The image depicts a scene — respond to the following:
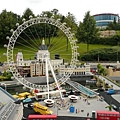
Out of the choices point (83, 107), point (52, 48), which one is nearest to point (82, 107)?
point (83, 107)

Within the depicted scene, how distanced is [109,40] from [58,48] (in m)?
19.0

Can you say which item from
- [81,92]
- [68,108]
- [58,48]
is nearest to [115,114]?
[68,108]

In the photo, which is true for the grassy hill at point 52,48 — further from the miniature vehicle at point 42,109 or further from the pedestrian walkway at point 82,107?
the miniature vehicle at point 42,109

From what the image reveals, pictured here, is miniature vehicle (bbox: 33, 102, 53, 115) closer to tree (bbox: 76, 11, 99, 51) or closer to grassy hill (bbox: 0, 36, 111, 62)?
grassy hill (bbox: 0, 36, 111, 62)

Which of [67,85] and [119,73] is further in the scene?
[119,73]

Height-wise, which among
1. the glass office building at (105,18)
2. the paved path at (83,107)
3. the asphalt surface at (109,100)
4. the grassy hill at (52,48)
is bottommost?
the paved path at (83,107)

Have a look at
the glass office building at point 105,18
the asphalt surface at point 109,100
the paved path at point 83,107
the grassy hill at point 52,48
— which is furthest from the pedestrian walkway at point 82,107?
the glass office building at point 105,18

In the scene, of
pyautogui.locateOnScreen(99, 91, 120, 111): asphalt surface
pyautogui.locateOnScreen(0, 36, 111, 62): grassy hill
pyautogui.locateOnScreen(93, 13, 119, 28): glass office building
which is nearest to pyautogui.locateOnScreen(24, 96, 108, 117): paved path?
pyautogui.locateOnScreen(99, 91, 120, 111): asphalt surface

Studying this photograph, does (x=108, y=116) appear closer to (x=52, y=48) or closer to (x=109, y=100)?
(x=109, y=100)

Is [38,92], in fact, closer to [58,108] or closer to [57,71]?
[58,108]


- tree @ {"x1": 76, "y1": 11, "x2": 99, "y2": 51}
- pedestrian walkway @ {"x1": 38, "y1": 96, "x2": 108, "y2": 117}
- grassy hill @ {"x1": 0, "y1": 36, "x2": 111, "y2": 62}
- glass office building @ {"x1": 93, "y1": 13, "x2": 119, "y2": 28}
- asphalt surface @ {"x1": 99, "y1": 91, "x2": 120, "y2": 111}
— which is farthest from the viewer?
glass office building @ {"x1": 93, "y1": 13, "x2": 119, "y2": 28}

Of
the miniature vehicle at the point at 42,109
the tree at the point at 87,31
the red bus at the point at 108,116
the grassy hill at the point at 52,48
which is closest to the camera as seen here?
the red bus at the point at 108,116

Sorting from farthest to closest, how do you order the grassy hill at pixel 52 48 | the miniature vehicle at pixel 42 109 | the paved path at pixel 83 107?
1. the grassy hill at pixel 52 48
2. the paved path at pixel 83 107
3. the miniature vehicle at pixel 42 109

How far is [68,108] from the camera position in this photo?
25.8 m
